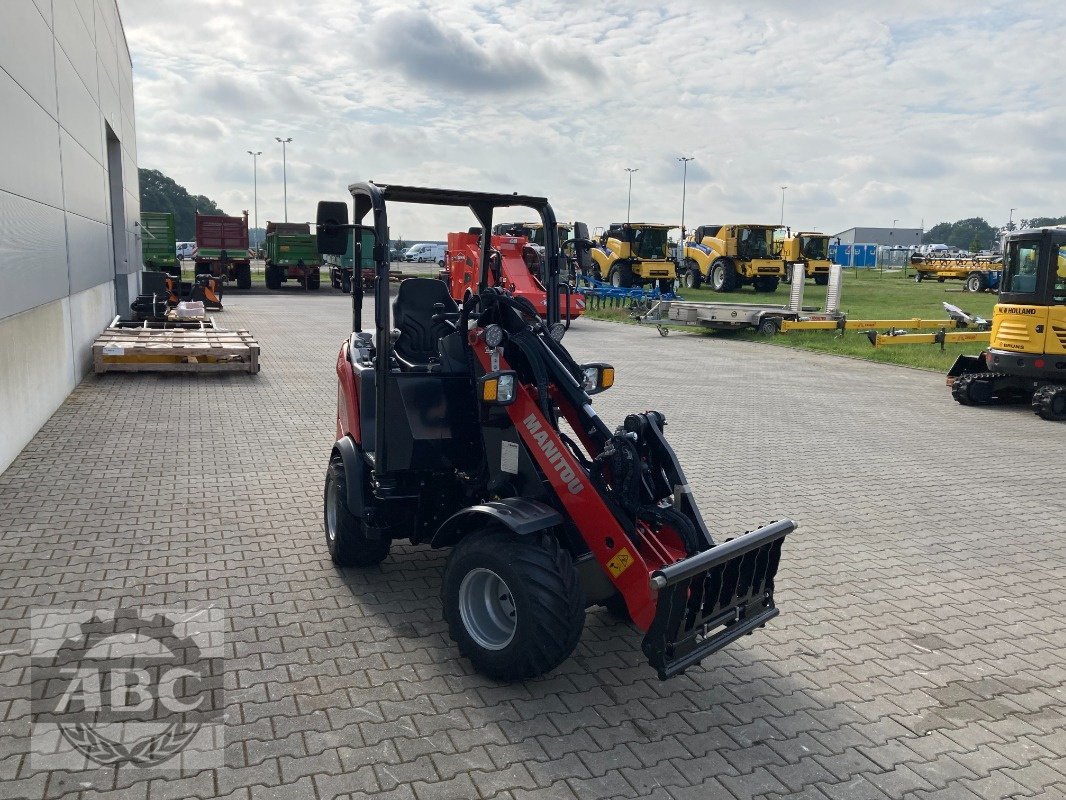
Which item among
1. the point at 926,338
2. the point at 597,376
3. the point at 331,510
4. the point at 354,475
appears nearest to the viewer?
the point at 597,376

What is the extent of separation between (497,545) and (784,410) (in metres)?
9.18

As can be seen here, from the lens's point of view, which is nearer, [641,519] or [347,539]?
[641,519]

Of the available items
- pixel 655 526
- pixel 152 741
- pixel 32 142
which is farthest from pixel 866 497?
pixel 32 142

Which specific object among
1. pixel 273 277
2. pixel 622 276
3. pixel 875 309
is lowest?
pixel 875 309

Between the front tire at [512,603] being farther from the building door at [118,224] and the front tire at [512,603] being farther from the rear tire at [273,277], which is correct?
the rear tire at [273,277]

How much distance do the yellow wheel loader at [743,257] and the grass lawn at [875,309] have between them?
0.62 meters

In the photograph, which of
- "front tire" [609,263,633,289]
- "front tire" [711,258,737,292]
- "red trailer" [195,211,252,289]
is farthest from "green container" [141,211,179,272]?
"front tire" [711,258,737,292]

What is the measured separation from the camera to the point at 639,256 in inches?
1282

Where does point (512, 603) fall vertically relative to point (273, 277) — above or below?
below

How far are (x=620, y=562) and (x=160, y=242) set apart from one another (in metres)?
30.4

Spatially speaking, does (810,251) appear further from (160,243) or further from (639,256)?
(160,243)

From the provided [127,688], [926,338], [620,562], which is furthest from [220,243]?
[620,562]

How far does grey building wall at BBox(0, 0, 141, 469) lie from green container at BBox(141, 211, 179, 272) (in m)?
12.5

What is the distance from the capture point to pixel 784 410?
40.7ft
